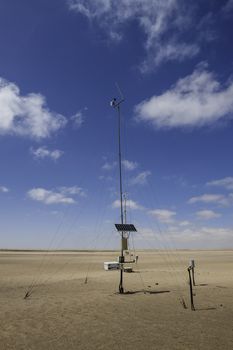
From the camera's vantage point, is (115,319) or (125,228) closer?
(115,319)

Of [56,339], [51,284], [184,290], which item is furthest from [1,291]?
[56,339]

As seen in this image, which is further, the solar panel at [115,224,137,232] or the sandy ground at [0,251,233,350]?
the solar panel at [115,224,137,232]

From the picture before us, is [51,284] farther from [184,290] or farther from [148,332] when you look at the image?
[148,332]

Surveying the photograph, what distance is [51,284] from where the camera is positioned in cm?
2752

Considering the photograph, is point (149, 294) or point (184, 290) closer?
point (149, 294)

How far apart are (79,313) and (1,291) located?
30.1ft

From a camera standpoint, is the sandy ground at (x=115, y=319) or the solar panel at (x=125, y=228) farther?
the solar panel at (x=125, y=228)

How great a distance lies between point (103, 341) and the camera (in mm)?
12227

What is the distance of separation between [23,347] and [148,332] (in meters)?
4.12

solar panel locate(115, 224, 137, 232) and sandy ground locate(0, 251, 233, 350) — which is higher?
solar panel locate(115, 224, 137, 232)

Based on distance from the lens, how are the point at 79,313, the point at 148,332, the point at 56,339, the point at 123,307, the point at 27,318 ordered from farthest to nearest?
the point at 123,307 < the point at 79,313 < the point at 27,318 < the point at 148,332 < the point at 56,339

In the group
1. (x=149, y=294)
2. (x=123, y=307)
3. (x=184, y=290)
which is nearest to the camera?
(x=123, y=307)

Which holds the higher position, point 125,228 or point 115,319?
point 125,228

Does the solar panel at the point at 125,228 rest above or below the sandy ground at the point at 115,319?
above
